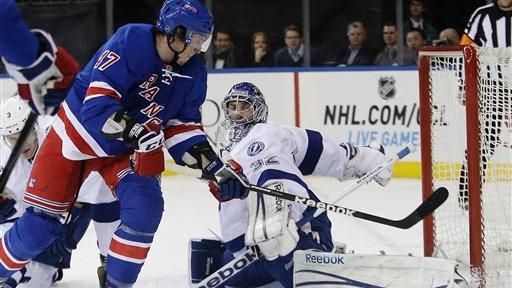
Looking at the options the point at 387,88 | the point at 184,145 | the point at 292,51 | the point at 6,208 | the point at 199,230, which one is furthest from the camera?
the point at 292,51

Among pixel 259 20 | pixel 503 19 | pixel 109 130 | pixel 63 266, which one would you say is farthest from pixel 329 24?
pixel 109 130

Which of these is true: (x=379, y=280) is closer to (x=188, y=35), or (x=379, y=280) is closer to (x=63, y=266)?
(x=188, y=35)

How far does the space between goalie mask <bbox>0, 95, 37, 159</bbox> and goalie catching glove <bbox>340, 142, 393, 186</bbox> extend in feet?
3.47

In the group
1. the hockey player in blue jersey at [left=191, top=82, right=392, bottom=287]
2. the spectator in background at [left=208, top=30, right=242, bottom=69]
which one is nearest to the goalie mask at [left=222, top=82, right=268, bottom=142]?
the hockey player in blue jersey at [left=191, top=82, right=392, bottom=287]

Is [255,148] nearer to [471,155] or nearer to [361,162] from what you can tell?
[361,162]

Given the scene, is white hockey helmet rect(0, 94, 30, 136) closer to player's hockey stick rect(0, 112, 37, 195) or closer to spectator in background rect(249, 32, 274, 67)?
player's hockey stick rect(0, 112, 37, 195)

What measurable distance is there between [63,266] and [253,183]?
82 centimetres

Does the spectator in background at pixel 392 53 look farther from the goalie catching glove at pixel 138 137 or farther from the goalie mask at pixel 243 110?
the goalie catching glove at pixel 138 137

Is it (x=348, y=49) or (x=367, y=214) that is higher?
(x=348, y=49)

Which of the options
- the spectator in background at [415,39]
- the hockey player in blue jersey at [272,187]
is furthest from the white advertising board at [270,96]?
the hockey player in blue jersey at [272,187]

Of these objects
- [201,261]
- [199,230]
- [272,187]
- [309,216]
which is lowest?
[199,230]

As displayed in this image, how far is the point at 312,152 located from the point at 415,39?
3.27 metres

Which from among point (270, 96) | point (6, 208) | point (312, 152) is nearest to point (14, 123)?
point (6, 208)

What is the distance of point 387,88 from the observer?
6.73 metres
